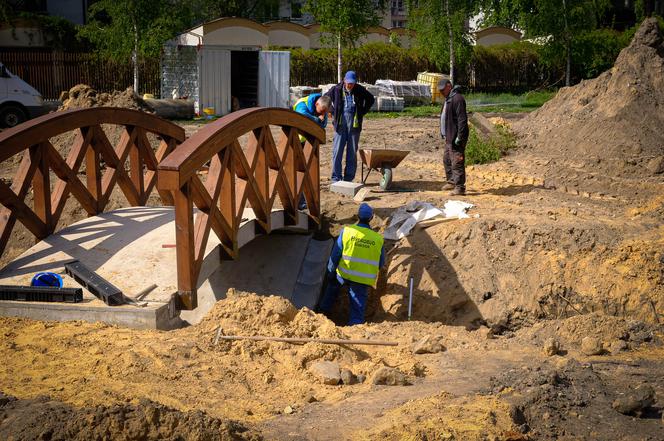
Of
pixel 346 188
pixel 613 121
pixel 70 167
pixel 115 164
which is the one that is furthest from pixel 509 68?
pixel 70 167

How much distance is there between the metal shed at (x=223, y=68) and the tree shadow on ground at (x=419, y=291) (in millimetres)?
16582

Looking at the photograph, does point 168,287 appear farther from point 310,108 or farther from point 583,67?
point 583,67

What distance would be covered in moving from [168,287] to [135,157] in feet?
11.7

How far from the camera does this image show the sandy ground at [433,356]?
→ 5.43 m

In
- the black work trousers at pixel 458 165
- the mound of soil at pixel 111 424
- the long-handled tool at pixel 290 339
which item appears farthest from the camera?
the black work trousers at pixel 458 165

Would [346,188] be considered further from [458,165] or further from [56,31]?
[56,31]

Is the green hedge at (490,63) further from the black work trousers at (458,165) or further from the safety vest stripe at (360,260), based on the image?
the safety vest stripe at (360,260)

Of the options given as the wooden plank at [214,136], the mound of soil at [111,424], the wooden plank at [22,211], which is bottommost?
the mound of soil at [111,424]

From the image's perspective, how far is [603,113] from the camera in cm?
1705

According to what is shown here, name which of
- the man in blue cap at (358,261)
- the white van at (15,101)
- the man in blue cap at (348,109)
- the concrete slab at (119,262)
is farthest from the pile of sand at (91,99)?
the man in blue cap at (358,261)

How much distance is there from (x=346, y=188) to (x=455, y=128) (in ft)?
6.64

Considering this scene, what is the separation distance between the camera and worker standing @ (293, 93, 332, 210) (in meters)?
12.2

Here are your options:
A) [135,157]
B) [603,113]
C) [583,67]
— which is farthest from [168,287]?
[583,67]

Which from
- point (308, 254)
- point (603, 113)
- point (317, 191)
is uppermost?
point (603, 113)
